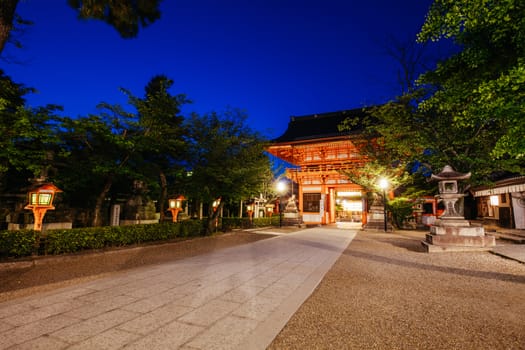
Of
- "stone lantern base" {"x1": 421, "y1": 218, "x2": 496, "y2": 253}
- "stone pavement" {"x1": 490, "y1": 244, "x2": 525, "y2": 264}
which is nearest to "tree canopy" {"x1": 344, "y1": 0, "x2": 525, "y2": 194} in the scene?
"stone lantern base" {"x1": 421, "y1": 218, "x2": 496, "y2": 253}

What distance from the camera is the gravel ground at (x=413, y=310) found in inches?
107

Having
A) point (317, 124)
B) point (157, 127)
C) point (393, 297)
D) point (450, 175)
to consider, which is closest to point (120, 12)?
point (157, 127)

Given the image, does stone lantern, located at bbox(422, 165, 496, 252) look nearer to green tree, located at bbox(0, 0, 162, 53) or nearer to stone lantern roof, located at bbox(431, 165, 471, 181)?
stone lantern roof, located at bbox(431, 165, 471, 181)

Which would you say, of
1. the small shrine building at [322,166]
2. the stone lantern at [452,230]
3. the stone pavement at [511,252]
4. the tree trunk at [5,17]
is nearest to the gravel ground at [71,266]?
the tree trunk at [5,17]

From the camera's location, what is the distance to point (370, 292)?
4.34 metres

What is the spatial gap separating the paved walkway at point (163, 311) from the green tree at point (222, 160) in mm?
6278

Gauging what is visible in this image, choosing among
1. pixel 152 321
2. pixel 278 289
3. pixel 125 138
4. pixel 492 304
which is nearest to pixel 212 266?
pixel 278 289

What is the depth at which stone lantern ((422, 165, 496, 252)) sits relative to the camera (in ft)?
28.1

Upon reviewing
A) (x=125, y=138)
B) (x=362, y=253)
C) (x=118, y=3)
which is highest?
(x=118, y=3)

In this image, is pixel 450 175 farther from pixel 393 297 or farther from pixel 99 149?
pixel 99 149

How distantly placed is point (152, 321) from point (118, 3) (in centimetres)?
763

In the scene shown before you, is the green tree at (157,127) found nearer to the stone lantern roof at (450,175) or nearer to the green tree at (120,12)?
the green tree at (120,12)

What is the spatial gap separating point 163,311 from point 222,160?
8908mm

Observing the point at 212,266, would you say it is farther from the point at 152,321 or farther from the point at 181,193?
the point at 181,193
